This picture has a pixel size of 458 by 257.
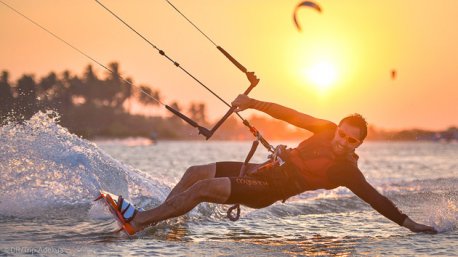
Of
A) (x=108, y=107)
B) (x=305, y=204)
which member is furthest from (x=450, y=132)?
(x=305, y=204)

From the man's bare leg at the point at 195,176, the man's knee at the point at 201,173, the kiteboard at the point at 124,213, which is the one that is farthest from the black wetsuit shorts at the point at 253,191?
the kiteboard at the point at 124,213

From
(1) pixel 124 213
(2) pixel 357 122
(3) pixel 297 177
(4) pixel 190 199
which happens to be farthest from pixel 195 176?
(2) pixel 357 122

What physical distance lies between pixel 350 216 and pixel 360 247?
2.88 meters

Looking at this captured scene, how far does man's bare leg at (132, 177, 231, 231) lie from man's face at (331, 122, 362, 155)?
51.0 inches

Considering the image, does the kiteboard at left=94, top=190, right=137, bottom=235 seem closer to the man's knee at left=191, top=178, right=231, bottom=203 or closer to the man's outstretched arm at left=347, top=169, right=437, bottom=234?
the man's knee at left=191, top=178, right=231, bottom=203

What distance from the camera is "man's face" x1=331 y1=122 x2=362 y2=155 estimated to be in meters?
7.21

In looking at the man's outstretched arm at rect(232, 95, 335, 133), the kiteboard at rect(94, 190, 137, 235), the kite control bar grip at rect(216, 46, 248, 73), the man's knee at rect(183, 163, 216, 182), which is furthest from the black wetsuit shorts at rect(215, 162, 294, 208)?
the kite control bar grip at rect(216, 46, 248, 73)

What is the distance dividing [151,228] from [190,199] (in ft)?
3.91

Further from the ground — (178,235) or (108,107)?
(108,107)

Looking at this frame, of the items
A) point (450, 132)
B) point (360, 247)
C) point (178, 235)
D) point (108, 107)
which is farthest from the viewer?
point (450, 132)

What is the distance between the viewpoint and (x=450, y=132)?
180m

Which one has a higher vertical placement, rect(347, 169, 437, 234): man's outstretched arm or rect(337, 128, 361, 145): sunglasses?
rect(337, 128, 361, 145): sunglasses

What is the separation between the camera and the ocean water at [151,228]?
7148mm

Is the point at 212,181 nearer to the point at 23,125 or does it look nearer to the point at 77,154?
the point at 77,154
